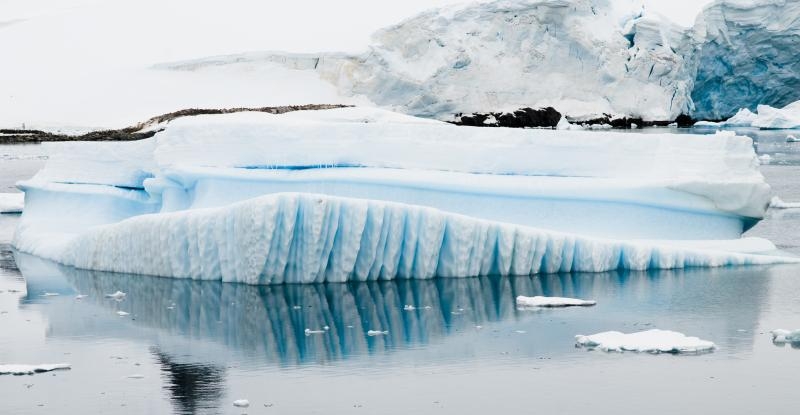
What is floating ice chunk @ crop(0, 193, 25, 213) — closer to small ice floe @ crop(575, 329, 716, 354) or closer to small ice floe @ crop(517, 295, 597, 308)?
small ice floe @ crop(517, 295, 597, 308)

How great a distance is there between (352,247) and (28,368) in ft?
10.9

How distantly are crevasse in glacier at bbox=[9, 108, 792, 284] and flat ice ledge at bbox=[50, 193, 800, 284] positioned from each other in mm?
12

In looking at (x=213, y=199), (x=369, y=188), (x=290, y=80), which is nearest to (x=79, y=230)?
(x=213, y=199)

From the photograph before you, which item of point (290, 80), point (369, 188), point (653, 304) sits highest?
point (290, 80)

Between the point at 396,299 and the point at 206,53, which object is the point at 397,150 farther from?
the point at 206,53

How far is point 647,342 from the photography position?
7.25 m

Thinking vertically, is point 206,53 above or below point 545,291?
above

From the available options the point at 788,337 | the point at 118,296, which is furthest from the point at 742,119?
the point at 788,337

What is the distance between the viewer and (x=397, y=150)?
37.7 feet

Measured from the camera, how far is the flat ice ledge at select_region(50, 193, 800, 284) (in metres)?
9.36

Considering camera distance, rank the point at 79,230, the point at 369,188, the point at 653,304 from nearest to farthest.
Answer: the point at 653,304 < the point at 369,188 < the point at 79,230

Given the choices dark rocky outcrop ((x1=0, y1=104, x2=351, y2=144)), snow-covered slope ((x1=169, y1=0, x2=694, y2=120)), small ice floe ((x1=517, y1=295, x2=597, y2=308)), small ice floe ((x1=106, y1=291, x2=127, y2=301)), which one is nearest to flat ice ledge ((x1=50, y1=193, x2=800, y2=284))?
small ice floe ((x1=106, y1=291, x2=127, y2=301))

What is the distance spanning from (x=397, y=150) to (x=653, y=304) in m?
3.51

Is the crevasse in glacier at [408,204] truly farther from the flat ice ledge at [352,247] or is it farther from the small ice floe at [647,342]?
the small ice floe at [647,342]
